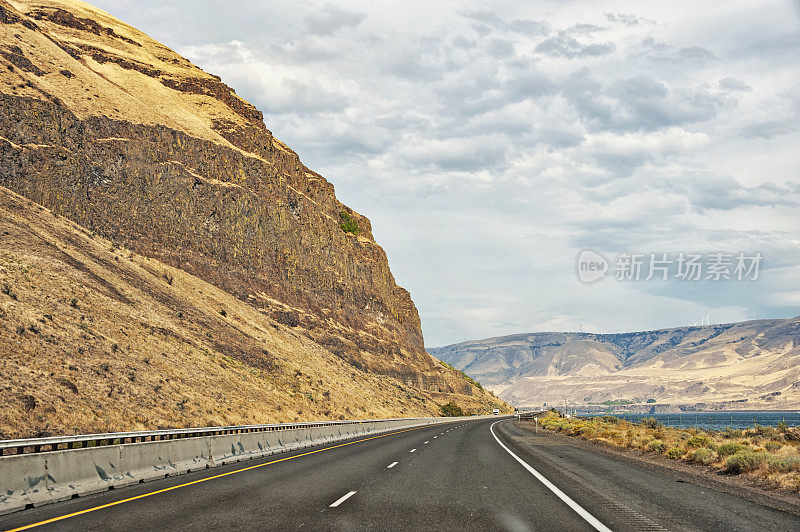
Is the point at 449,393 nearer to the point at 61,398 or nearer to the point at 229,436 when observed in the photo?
the point at 61,398

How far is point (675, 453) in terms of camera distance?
70.2 ft

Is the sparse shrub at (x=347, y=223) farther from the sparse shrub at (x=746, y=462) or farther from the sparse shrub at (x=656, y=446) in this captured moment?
the sparse shrub at (x=746, y=462)

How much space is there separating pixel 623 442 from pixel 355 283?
74.8 metres

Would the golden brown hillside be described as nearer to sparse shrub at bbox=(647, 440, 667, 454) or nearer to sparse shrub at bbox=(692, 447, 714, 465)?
sparse shrub at bbox=(647, 440, 667, 454)

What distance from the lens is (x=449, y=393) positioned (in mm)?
112562

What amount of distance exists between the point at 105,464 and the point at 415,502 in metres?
6.92

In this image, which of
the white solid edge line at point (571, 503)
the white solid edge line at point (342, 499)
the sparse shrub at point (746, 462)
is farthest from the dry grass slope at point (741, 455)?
the white solid edge line at point (342, 499)

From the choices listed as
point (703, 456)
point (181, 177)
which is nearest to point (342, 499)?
point (703, 456)

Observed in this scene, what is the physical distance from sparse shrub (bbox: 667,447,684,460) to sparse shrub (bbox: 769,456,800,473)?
6.08 meters

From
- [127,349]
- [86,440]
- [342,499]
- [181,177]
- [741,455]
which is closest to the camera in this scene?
[342,499]

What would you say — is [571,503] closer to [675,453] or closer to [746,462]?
[746,462]

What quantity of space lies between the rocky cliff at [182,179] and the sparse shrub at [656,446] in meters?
→ 55.0

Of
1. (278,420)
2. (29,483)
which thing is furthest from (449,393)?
(29,483)

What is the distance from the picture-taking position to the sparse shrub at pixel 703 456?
18.9 meters
